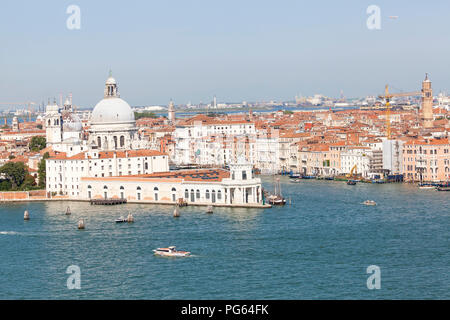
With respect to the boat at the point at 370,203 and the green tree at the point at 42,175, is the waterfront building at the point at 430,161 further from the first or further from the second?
the green tree at the point at 42,175

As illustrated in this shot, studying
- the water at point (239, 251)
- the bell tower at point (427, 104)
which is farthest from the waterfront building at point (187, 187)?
the bell tower at point (427, 104)

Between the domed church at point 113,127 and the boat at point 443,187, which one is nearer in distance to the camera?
the boat at point 443,187

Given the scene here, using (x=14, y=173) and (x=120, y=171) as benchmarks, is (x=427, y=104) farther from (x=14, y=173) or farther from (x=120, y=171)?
(x=14, y=173)

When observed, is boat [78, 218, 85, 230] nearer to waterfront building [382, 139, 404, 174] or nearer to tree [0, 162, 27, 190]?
tree [0, 162, 27, 190]

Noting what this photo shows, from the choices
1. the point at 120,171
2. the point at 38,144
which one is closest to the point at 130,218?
the point at 120,171

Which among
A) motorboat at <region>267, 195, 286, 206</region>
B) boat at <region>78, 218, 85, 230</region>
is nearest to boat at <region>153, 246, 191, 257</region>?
boat at <region>78, 218, 85, 230</region>

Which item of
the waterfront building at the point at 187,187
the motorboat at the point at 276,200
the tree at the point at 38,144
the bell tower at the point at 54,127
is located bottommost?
the motorboat at the point at 276,200
